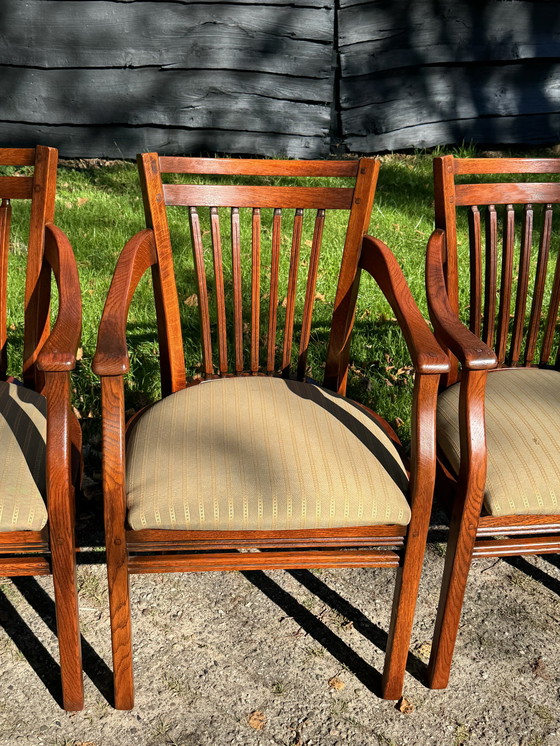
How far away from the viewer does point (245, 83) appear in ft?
15.3

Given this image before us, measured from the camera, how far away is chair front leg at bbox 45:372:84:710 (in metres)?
1.45

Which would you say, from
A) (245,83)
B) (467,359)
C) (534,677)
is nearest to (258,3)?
(245,83)

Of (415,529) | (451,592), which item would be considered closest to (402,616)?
(451,592)

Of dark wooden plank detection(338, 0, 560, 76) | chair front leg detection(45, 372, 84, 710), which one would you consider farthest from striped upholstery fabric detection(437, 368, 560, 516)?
dark wooden plank detection(338, 0, 560, 76)

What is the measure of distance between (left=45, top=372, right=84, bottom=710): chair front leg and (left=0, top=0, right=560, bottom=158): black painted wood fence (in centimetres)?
371

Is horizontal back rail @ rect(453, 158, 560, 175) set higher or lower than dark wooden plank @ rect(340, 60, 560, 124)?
lower

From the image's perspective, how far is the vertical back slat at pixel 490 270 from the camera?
1.97m

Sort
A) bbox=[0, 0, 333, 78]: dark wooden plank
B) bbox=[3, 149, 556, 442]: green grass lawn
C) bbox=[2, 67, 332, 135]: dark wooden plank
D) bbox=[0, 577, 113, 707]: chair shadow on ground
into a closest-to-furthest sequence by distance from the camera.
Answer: bbox=[0, 577, 113, 707]: chair shadow on ground
bbox=[3, 149, 556, 442]: green grass lawn
bbox=[0, 0, 333, 78]: dark wooden plank
bbox=[2, 67, 332, 135]: dark wooden plank

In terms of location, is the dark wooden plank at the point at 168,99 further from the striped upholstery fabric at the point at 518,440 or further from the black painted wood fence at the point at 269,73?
the striped upholstery fabric at the point at 518,440

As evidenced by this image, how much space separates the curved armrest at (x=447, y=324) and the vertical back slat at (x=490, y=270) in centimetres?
15

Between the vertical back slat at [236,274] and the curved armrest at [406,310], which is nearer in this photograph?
the curved armrest at [406,310]

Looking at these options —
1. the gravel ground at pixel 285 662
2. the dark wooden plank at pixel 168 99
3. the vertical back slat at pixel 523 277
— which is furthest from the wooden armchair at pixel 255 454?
the dark wooden plank at pixel 168 99

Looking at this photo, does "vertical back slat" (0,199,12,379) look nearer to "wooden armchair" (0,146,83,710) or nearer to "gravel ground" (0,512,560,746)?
"wooden armchair" (0,146,83,710)

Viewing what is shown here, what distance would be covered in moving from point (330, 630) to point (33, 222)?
136 centimetres
